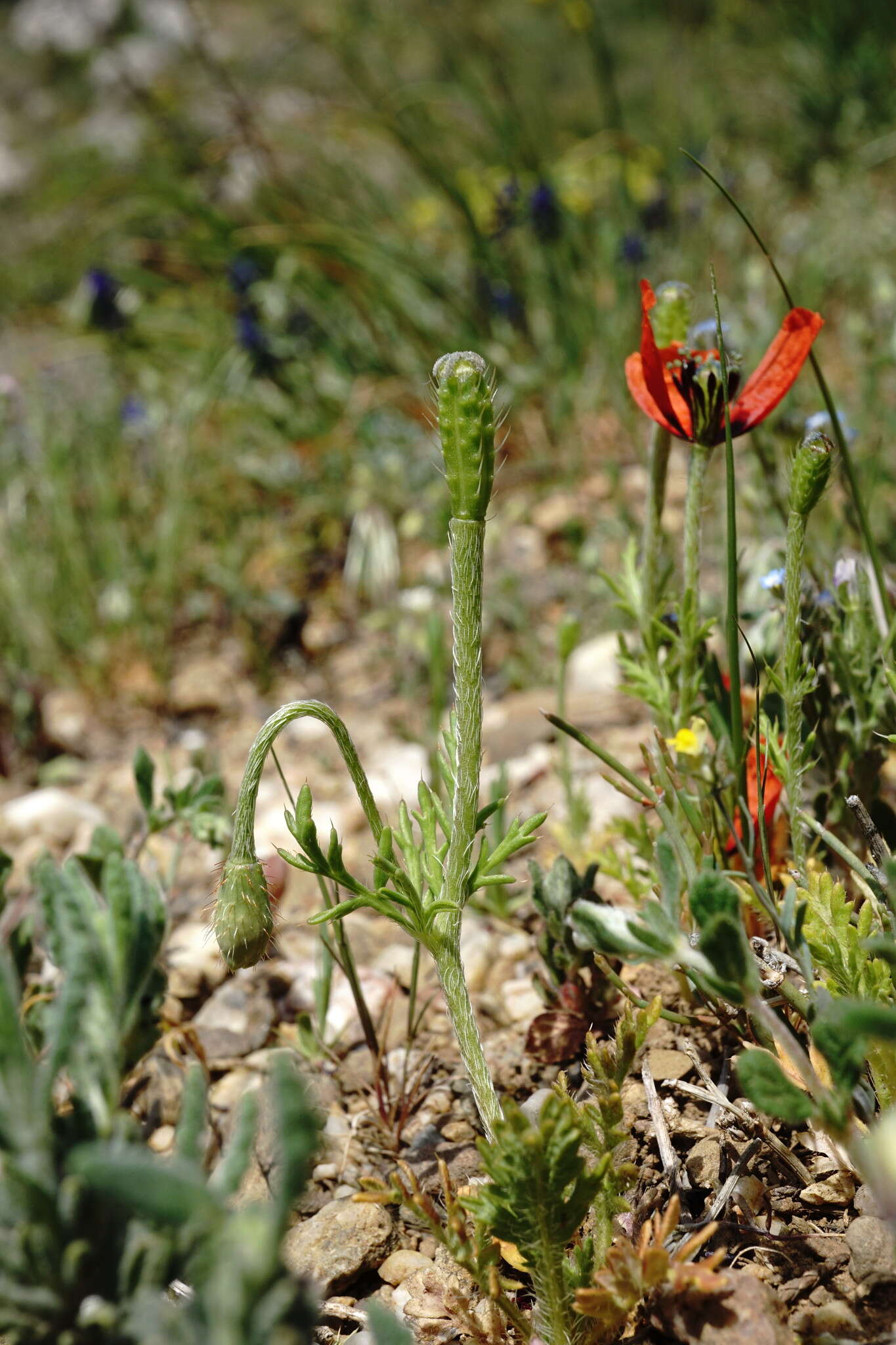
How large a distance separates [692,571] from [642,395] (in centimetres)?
A: 22

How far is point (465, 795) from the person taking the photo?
3.62 ft

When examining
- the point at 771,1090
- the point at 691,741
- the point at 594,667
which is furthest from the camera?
the point at 594,667

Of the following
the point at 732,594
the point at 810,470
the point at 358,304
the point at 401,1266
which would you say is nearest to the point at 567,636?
the point at 732,594

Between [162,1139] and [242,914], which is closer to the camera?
[242,914]

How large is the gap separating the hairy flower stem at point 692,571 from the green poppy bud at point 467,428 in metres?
0.29

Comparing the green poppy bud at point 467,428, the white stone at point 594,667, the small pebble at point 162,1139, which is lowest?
the small pebble at point 162,1139

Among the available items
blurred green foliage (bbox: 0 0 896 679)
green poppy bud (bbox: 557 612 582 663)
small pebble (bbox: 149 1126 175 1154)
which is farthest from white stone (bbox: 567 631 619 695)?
small pebble (bbox: 149 1126 175 1154)

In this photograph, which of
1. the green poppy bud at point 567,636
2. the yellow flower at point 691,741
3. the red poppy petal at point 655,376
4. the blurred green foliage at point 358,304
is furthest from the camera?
the blurred green foliage at point 358,304

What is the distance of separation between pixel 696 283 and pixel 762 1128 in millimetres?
3383

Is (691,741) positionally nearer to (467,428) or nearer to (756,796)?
(756,796)

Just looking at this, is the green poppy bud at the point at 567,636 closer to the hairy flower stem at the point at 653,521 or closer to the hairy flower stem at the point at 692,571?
the hairy flower stem at the point at 653,521

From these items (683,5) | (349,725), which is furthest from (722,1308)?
(683,5)

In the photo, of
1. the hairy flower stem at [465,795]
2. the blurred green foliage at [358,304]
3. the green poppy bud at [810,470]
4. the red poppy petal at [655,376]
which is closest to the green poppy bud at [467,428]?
the hairy flower stem at [465,795]

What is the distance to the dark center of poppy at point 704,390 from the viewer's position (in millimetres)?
1223
